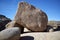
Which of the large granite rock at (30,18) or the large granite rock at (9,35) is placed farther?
the large granite rock at (30,18)

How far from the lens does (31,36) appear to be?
863cm

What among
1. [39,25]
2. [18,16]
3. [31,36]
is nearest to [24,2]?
[18,16]

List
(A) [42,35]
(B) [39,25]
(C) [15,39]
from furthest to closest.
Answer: (B) [39,25] → (A) [42,35] → (C) [15,39]

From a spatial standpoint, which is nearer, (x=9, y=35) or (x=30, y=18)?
(x=9, y=35)

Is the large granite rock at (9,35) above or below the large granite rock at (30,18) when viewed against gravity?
A: below

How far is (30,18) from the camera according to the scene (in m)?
9.80

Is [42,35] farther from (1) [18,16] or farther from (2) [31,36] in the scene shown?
(1) [18,16]

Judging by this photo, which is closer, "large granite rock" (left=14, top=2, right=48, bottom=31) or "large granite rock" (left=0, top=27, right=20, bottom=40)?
"large granite rock" (left=0, top=27, right=20, bottom=40)

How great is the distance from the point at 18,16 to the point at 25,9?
78 cm

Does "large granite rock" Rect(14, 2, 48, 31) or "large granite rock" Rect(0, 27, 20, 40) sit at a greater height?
"large granite rock" Rect(14, 2, 48, 31)

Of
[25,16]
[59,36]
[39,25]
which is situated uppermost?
[25,16]

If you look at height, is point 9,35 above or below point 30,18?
below

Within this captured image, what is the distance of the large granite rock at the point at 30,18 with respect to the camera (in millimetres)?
9727

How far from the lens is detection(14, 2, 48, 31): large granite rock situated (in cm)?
973
